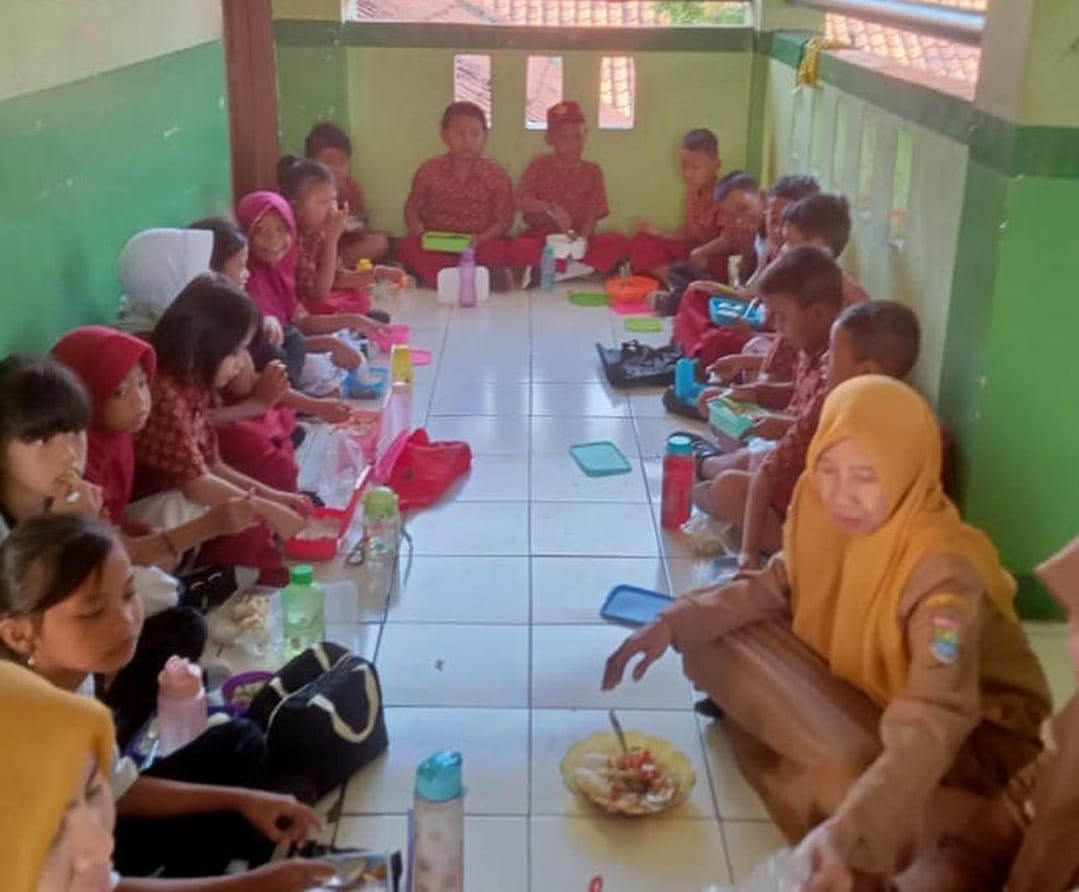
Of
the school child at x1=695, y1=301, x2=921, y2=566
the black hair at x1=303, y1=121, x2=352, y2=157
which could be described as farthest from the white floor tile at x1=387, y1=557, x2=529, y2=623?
the black hair at x1=303, y1=121, x2=352, y2=157

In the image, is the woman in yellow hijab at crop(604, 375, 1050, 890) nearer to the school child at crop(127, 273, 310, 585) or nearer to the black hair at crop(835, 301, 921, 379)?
the black hair at crop(835, 301, 921, 379)

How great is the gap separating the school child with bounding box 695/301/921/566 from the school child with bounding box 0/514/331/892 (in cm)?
144

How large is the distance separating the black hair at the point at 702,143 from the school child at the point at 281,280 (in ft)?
6.51

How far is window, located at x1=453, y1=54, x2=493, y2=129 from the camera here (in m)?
6.17

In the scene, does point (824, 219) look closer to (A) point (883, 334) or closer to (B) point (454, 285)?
(A) point (883, 334)

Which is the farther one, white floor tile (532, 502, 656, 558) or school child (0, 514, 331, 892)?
white floor tile (532, 502, 656, 558)

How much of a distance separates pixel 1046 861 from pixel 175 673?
57.5 inches

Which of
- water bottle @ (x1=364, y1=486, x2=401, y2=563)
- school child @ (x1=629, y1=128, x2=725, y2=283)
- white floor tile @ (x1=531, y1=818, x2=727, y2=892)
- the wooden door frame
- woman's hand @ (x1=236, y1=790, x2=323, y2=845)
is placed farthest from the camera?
school child @ (x1=629, y1=128, x2=725, y2=283)

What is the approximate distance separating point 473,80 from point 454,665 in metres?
4.09

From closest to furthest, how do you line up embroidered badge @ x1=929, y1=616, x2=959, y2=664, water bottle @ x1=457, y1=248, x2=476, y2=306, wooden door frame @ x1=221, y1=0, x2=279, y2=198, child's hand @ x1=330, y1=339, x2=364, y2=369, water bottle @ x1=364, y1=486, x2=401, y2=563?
embroidered badge @ x1=929, y1=616, x2=959, y2=664 < water bottle @ x1=364, y1=486, x2=401, y2=563 < child's hand @ x1=330, y1=339, x2=364, y2=369 < wooden door frame @ x1=221, y1=0, x2=279, y2=198 < water bottle @ x1=457, y1=248, x2=476, y2=306

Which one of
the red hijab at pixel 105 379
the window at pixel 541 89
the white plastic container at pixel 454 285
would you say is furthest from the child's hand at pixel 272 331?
the window at pixel 541 89

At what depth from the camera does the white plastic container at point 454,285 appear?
223 inches

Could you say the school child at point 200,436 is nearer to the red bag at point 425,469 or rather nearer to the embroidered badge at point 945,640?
the red bag at point 425,469

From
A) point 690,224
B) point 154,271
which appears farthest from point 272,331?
point 690,224
